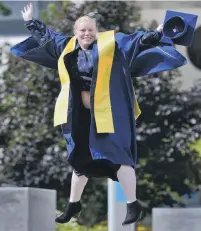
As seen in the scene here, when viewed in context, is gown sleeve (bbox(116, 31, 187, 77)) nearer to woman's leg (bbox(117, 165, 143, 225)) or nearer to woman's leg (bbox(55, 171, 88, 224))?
woman's leg (bbox(117, 165, 143, 225))

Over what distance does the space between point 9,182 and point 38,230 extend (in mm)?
3226

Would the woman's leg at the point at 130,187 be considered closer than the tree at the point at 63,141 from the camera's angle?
Yes

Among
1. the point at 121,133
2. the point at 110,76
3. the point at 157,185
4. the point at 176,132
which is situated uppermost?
the point at 110,76

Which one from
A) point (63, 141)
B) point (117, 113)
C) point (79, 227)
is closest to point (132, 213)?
point (117, 113)

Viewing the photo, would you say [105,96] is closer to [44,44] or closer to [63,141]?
[44,44]

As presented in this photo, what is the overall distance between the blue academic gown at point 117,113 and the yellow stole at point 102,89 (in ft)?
0.09

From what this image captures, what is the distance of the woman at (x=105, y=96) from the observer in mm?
4848

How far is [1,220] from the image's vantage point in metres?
6.07

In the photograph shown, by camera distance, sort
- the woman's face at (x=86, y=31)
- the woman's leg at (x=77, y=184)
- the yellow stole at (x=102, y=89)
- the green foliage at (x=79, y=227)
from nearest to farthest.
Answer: the yellow stole at (x=102, y=89) < the woman's face at (x=86, y=31) < the woman's leg at (x=77, y=184) < the green foliage at (x=79, y=227)

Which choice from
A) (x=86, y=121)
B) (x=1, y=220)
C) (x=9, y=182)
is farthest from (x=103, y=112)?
(x=9, y=182)

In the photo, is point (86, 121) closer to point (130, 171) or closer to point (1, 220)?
point (130, 171)

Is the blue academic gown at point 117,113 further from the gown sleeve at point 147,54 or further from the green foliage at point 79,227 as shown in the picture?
the green foliage at point 79,227

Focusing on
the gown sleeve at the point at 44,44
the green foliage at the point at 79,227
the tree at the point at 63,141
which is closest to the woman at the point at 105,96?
the gown sleeve at the point at 44,44

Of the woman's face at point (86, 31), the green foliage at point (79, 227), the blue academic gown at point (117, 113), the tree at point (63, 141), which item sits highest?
the woman's face at point (86, 31)
